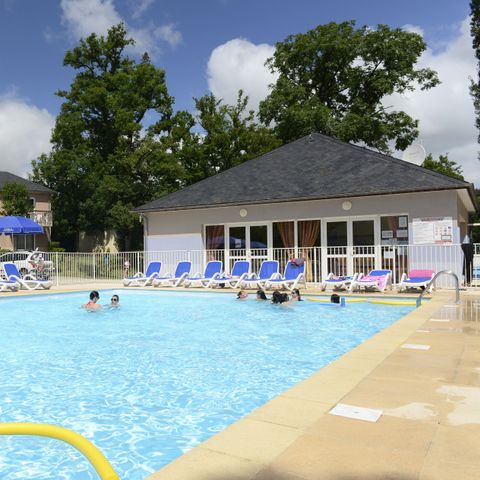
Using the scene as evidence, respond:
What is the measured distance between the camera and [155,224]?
20.8m

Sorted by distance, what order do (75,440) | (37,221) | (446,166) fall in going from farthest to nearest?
(446,166)
(37,221)
(75,440)

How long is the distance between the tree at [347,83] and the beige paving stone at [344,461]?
102ft

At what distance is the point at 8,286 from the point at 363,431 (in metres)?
16.3

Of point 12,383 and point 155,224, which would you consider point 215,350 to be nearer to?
point 12,383

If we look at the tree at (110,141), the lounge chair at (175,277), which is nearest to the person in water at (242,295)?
the lounge chair at (175,277)

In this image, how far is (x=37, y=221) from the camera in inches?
1452

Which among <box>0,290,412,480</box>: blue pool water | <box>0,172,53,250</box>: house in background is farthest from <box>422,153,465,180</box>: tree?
<box>0,290,412,480</box>: blue pool water

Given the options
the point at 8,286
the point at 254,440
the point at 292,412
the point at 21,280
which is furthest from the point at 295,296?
the point at 8,286

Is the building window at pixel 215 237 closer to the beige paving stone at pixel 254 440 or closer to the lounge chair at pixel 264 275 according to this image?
the lounge chair at pixel 264 275

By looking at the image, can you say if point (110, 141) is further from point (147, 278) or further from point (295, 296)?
point (295, 296)

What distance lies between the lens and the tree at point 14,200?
113ft

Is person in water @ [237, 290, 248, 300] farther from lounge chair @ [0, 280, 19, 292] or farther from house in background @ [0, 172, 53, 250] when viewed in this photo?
house in background @ [0, 172, 53, 250]

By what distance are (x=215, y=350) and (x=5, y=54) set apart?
63.8 feet

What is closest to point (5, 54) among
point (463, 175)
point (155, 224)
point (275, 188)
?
point (155, 224)
